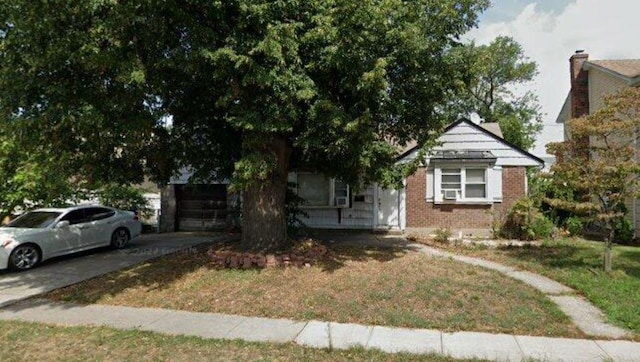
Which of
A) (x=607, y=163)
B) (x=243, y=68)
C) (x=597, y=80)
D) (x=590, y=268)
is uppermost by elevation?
(x=597, y=80)

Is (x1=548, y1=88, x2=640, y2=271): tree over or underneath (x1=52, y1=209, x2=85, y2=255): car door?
over

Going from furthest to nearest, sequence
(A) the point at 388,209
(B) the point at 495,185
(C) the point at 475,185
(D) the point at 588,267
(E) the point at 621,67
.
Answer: (E) the point at 621,67 < (A) the point at 388,209 < (C) the point at 475,185 < (B) the point at 495,185 < (D) the point at 588,267

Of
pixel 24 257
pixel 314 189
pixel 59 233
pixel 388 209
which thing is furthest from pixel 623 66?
pixel 24 257

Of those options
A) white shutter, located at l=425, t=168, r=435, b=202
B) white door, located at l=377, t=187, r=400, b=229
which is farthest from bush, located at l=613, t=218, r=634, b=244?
white door, located at l=377, t=187, r=400, b=229

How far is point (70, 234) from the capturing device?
12531 mm

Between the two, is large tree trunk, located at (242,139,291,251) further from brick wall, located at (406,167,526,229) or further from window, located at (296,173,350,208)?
brick wall, located at (406,167,526,229)

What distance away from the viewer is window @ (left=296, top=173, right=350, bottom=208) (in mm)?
17469

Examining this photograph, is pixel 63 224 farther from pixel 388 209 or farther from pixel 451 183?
pixel 451 183

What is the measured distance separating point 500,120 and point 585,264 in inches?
1084

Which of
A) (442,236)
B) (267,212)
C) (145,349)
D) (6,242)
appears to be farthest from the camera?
(442,236)

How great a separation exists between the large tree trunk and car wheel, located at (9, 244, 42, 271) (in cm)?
567

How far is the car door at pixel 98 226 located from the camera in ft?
43.4

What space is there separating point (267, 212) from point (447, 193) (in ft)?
27.4

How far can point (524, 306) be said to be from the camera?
712 centimetres
